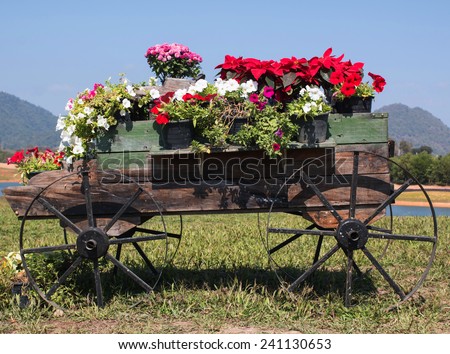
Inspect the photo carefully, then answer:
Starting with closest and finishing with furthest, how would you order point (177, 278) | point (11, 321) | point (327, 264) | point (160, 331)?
point (160, 331) → point (11, 321) → point (177, 278) → point (327, 264)

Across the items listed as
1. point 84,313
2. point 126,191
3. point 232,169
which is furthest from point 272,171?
point 84,313

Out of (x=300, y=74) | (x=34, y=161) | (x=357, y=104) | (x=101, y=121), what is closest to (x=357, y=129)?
(x=357, y=104)

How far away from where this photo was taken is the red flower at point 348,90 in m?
5.23

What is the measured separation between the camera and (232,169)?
17.6 feet

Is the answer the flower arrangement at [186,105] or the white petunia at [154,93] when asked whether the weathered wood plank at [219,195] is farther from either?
the white petunia at [154,93]

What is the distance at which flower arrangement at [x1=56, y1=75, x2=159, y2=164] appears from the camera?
536cm

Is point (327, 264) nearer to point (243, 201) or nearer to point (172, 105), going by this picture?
point (243, 201)

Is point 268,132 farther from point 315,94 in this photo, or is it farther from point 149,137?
point 149,137

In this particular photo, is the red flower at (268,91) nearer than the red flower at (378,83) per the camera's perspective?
Yes

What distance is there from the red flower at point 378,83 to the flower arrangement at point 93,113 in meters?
1.91

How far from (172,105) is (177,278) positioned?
213 centimetres

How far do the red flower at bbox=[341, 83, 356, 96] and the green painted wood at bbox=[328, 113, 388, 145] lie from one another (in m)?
0.20

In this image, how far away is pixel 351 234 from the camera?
528cm

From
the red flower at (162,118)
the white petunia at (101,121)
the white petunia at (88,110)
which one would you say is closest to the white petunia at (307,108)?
the red flower at (162,118)
